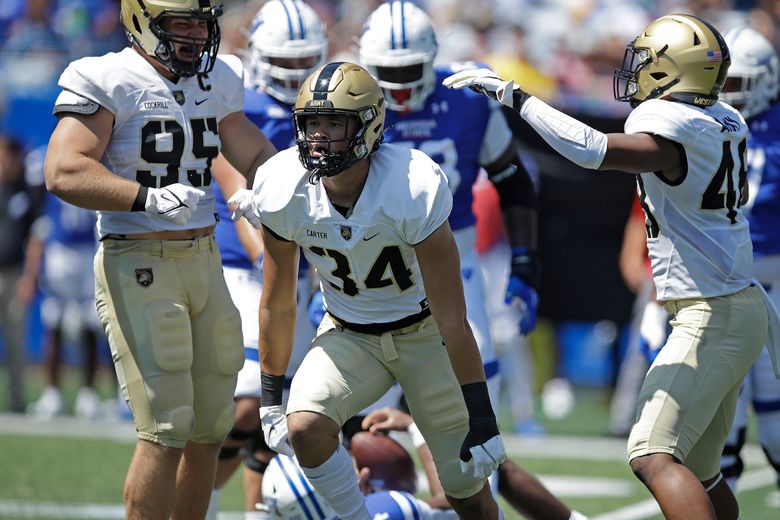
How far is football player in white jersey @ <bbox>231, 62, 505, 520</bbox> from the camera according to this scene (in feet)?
12.7

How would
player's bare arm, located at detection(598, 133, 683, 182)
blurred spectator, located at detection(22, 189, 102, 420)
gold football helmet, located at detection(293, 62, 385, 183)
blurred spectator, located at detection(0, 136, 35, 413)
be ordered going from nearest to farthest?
player's bare arm, located at detection(598, 133, 683, 182)
gold football helmet, located at detection(293, 62, 385, 183)
blurred spectator, located at detection(22, 189, 102, 420)
blurred spectator, located at detection(0, 136, 35, 413)

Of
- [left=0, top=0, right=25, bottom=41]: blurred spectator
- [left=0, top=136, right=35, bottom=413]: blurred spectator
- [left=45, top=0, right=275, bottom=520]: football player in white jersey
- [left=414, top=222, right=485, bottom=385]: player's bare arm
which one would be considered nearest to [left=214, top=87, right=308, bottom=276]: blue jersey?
[left=45, top=0, right=275, bottom=520]: football player in white jersey

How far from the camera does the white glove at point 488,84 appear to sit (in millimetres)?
3922

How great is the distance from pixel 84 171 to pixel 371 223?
902 millimetres

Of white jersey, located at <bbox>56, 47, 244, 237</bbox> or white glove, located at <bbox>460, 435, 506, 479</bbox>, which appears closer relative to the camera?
white glove, located at <bbox>460, 435, 506, 479</bbox>

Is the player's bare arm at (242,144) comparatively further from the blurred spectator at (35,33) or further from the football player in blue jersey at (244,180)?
the blurred spectator at (35,33)

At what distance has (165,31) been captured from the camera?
4199 millimetres

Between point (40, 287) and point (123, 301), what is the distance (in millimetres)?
6429

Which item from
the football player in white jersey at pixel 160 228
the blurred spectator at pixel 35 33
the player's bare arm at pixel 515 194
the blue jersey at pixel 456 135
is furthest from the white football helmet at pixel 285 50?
the blurred spectator at pixel 35 33

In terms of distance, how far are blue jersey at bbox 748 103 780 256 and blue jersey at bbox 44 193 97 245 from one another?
17.1ft

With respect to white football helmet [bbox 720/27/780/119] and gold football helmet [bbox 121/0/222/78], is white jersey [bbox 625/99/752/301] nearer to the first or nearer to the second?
white football helmet [bbox 720/27/780/119]

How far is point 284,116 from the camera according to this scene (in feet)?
17.8

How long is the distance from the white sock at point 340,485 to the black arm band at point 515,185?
1.66 meters

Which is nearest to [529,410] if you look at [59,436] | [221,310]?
[59,436]
